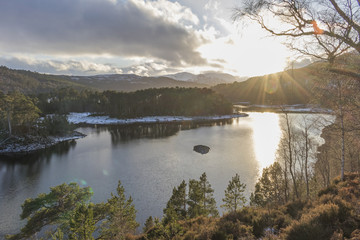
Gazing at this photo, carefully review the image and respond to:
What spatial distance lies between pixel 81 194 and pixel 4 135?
53107 mm

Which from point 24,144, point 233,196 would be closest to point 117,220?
point 233,196

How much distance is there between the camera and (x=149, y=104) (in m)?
126

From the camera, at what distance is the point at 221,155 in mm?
43469

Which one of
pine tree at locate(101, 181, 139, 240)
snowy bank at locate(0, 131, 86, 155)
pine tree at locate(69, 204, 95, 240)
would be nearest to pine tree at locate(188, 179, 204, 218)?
pine tree at locate(101, 181, 139, 240)

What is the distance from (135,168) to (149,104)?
301 ft

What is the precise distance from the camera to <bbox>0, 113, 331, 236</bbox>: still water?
2603 cm

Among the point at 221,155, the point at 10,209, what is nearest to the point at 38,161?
the point at 10,209

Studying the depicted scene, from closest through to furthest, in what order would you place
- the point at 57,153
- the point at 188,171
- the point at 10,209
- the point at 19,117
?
the point at 10,209 < the point at 188,171 < the point at 57,153 < the point at 19,117

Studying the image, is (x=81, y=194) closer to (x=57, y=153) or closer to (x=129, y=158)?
(x=129, y=158)

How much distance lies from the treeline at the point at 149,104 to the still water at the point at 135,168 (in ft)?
208

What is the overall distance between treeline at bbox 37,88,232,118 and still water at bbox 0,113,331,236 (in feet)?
208

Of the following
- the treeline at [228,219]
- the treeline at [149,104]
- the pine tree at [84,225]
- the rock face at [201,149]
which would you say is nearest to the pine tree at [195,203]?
the treeline at [228,219]

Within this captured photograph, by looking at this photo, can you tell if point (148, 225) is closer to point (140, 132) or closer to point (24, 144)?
point (24, 144)

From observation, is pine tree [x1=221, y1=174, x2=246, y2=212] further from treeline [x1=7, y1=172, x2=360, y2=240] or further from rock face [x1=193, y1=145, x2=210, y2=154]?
rock face [x1=193, y1=145, x2=210, y2=154]
